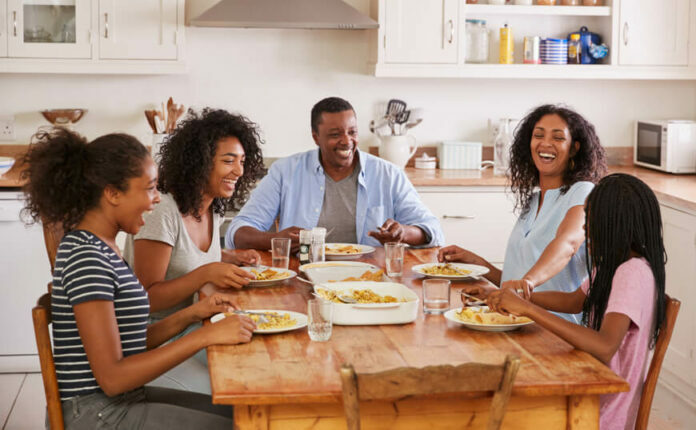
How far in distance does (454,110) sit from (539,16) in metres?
0.70

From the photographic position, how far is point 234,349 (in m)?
1.86

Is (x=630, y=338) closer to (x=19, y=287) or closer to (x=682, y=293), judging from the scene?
(x=682, y=293)

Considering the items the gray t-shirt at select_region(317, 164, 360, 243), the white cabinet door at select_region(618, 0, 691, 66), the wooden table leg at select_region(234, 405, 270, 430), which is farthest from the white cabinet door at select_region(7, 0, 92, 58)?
the wooden table leg at select_region(234, 405, 270, 430)

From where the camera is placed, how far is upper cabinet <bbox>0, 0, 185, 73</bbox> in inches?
170

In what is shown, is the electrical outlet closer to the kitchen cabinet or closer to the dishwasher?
the dishwasher

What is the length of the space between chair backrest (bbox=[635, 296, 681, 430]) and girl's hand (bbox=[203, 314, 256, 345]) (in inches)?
35.9

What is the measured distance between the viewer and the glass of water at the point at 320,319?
6.27 feet

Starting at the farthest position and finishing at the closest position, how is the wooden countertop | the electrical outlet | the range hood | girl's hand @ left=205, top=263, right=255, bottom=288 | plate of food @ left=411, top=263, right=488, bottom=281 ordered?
the electrical outlet
the range hood
plate of food @ left=411, top=263, right=488, bottom=281
girl's hand @ left=205, top=263, right=255, bottom=288
the wooden countertop

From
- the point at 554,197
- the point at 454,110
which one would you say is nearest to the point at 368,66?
the point at 454,110

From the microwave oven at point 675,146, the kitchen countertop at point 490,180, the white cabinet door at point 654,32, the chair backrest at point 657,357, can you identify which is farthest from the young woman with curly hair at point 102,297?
the white cabinet door at point 654,32

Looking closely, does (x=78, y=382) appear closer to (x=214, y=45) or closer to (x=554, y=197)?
(x=554, y=197)

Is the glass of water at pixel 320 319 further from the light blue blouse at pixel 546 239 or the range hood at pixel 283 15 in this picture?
the range hood at pixel 283 15

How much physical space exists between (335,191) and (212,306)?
4.52ft

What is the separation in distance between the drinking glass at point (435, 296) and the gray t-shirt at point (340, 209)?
48.4 inches
